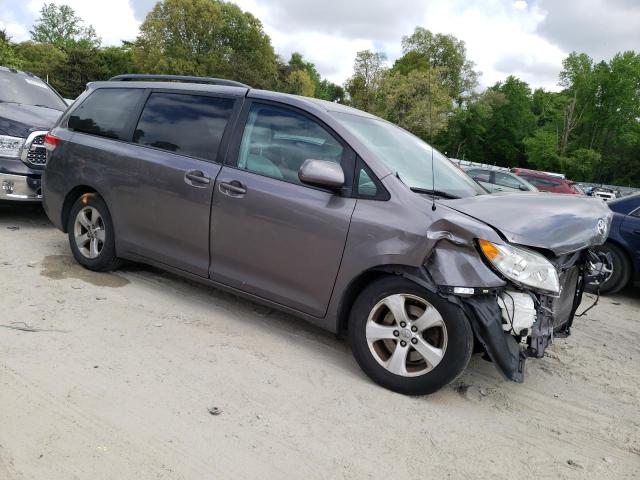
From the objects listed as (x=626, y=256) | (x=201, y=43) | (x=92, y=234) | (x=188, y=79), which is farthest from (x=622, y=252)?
(x=201, y=43)

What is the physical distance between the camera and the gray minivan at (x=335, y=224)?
3070 millimetres

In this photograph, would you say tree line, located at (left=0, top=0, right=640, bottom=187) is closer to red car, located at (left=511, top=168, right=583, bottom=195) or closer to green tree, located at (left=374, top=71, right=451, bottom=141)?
green tree, located at (left=374, top=71, right=451, bottom=141)

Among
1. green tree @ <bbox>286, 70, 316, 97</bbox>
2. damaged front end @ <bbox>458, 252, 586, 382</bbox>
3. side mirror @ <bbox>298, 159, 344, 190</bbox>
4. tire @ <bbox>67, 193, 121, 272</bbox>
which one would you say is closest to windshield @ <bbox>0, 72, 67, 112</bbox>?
tire @ <bbox>67, 193, 121, 272</bbox>

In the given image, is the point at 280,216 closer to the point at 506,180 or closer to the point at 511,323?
the point at 511,323

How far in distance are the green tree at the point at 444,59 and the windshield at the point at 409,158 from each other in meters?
61.0

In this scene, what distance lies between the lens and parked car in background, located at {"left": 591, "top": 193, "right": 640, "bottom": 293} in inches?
258

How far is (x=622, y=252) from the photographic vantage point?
6.66 metres

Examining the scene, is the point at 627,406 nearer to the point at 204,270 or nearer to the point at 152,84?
the point at 204,270

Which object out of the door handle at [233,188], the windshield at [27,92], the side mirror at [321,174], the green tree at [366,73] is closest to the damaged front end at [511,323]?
the side mirror at [321,174]

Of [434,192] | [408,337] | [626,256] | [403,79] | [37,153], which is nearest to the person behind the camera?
[408,337]

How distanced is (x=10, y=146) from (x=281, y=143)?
404cm

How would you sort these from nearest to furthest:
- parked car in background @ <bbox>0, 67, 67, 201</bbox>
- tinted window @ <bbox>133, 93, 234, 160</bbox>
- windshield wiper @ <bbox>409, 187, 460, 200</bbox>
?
windshield wiper @ <bbox>409, 187, 460, 200</bbox> < tinted window @ <bbox>133, 93, 234, 160</bbox> < parked car in background @ <bbox>0, 67, 67, 201</bbox>

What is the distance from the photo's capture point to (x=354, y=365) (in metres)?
3.64

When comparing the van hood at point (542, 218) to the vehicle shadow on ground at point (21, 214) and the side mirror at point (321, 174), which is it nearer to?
the side mirror at point (321, 174)
